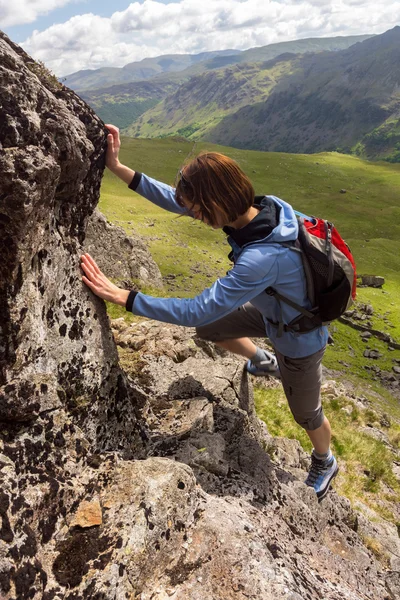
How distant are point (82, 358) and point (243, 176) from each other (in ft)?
12.9

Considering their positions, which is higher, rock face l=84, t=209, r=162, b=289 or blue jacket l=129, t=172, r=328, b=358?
blue jacket l=129, t=172, r=328, b=358

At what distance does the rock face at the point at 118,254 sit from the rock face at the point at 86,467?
638 inches

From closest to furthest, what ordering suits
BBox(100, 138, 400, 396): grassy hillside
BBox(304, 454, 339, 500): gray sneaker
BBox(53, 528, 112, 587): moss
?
BBox(53, 528, 112, 587): moss → BBox(304, 454, 339, 500): gray sneaker → BBox(100, 138, 400, 396): grassy hillside

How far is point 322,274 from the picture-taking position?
22.2 feet

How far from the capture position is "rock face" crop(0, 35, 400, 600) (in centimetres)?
489

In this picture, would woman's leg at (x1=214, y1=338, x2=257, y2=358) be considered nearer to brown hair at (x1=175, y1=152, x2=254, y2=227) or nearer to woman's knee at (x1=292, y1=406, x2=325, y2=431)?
woman's knee at (x1=292, y1=406, x2=325, y2=431)

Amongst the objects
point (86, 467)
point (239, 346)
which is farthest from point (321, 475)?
point (86, 467)

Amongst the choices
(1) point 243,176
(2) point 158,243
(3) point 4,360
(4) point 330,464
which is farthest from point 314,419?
(2) point 158,243

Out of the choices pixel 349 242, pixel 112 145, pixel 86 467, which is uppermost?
pixel 112 145

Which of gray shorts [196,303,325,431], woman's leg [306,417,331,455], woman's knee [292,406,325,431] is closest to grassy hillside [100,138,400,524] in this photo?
woman's leg [306,417,331,455]

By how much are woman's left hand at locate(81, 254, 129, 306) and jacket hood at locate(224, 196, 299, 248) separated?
6.89ft

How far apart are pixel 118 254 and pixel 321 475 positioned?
69.9ft

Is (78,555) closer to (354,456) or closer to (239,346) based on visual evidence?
(239,346)

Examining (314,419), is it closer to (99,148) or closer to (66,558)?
(66,558)
